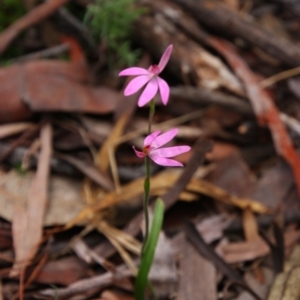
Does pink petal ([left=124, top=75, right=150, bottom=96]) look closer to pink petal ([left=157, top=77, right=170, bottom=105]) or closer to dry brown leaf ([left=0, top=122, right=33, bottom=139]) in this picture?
pink petal ([left=157, top=77, right=170, bottom=105])

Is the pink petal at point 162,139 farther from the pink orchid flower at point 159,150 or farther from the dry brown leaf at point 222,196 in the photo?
the dry brown leaf at point 222,196

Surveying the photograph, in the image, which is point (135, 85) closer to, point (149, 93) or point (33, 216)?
point (149, 93)

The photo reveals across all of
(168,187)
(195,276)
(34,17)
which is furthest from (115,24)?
(195,276)

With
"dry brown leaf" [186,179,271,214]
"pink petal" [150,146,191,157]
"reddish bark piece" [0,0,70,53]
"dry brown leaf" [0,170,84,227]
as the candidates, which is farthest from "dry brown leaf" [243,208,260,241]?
"reddish bark piece" [0,0,70,53]

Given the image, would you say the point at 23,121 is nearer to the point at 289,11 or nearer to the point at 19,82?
the point at 19,82

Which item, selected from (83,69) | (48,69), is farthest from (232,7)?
(48,69)
